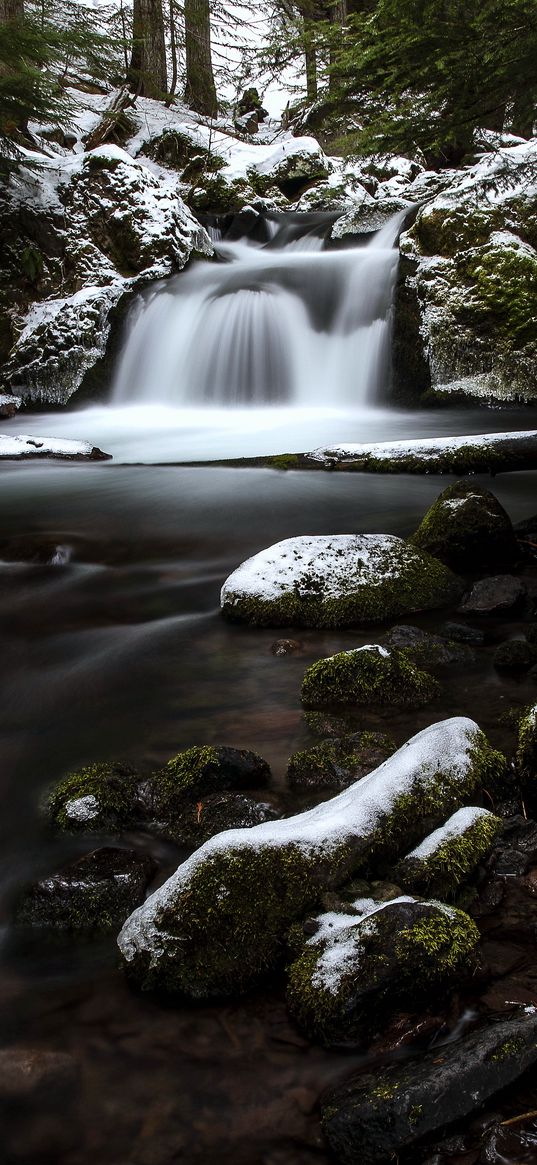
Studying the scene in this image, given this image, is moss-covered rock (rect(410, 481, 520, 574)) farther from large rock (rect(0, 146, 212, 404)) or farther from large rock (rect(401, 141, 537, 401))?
large rock (rect(0, 146, 212, 404))

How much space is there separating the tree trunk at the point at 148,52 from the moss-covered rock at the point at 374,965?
2117 cm

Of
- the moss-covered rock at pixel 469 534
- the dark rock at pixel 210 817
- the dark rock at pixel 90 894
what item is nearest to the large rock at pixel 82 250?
the moss-covered rock at pixel 469 534

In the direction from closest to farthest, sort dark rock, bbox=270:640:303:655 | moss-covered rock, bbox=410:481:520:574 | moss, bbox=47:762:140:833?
moss, bbox=47:762:140:833
dark rock, bbox=270:640:303:655
moss-covered rock, bbox=410:481:520:574

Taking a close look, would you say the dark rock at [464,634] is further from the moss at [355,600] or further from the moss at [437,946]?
the moss at [437,946]

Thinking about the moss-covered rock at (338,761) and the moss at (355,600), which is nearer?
the moss-covered rock at (338,761)

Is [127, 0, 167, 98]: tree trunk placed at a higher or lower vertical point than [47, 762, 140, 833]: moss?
higher

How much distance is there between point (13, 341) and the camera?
14.0 meters

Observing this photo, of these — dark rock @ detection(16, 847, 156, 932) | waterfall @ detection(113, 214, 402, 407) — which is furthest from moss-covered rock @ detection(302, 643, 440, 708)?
waterfall @ detection(113, 214, 402, 407)

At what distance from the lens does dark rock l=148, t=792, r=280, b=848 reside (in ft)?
9.53

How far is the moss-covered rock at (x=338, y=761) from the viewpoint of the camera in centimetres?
319

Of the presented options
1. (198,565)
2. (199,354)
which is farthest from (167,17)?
(198,565)

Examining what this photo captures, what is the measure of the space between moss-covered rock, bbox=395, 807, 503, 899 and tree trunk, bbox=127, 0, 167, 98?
20.8 m

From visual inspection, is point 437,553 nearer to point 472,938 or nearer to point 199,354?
point 472,938

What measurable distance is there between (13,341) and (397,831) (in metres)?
13.5
